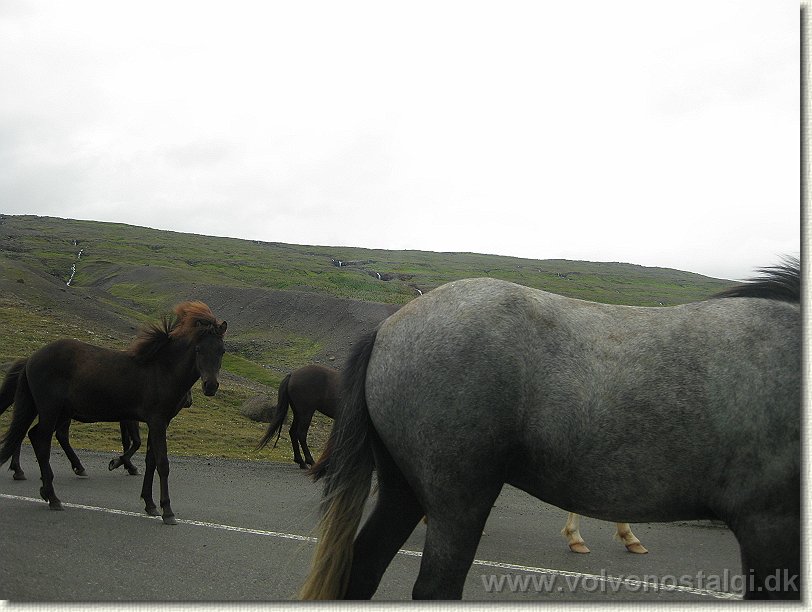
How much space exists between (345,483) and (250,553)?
318cm

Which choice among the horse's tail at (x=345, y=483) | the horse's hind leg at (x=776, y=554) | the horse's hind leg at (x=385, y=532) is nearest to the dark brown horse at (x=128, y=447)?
the horse's tail at (x=345, y=483)

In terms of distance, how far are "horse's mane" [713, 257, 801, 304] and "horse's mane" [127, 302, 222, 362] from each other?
6405 millimetres

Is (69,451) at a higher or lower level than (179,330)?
lower

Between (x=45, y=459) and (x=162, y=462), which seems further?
(x=45, y=459)

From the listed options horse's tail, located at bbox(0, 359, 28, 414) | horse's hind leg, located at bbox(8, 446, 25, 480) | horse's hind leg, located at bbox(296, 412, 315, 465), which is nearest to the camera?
horse's hind leg, located at bbox(8, 446, 25, 480)

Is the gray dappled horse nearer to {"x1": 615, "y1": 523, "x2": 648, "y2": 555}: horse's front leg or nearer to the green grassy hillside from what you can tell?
the green grassy hillside

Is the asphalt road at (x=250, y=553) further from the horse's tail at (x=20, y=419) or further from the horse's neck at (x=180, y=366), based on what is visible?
the horse's neck at (x=180, y=366)

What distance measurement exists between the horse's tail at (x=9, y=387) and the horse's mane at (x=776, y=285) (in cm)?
965

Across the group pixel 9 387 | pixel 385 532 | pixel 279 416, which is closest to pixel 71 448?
pixel 9 387

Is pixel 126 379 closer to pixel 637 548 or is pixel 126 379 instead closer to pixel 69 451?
pixel 69 451

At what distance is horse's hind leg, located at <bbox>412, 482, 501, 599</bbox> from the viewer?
3076mm

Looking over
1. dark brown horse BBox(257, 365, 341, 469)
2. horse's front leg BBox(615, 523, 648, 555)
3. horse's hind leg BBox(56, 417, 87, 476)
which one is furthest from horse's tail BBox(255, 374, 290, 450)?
horse's front leg BBox(615, 523, 648, 555)

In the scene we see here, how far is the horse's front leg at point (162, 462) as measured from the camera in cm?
744

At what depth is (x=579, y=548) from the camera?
6.61 meters
